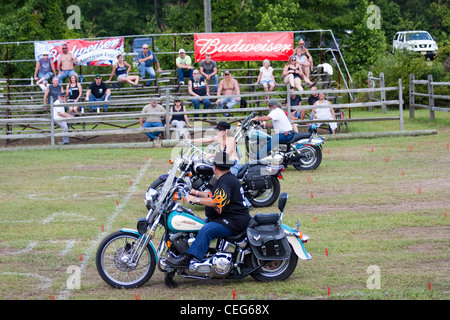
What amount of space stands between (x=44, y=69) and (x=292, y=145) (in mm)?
12383

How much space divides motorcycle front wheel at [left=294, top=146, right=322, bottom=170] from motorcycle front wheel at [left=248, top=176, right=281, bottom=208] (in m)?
3.48

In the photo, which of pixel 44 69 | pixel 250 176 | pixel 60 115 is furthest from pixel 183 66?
pixel 250 176

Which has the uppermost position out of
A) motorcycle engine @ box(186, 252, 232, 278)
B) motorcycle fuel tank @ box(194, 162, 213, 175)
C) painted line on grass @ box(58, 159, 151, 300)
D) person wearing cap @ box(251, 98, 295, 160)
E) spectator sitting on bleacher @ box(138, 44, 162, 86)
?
spectator sitting on bleacher @ box(138, 44, 162, 86)

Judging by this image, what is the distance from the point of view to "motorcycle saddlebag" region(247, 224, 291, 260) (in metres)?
7.70

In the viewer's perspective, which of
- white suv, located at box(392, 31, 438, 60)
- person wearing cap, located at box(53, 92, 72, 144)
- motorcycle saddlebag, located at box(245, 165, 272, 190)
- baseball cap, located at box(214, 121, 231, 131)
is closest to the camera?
motorcycle saddlebag, located at box(245, 165, 272, 190)

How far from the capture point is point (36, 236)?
10344 mm

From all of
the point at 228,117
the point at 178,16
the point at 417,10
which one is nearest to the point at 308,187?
the point at 228,117

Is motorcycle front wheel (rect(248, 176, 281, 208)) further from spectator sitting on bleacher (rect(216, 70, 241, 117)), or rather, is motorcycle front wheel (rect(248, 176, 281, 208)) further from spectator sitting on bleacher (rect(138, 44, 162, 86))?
spectator sitting on bleacher (rect(138, 44, 162, 86))

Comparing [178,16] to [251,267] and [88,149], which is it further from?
[251,267]

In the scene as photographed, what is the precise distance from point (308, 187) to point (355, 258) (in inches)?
196

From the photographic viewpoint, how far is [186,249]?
7.81m

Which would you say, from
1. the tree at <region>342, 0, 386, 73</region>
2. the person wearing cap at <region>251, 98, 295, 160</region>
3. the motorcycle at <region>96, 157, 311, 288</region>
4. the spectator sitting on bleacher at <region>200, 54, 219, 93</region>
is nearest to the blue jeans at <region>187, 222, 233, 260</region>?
the motorcycle at <region>96, 157, 311, 288</region>

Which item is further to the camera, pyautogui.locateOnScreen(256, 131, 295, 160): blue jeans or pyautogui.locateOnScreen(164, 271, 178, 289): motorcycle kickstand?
pyautogui.locateOnScreen(256, 131, 295, 160): blue jeans

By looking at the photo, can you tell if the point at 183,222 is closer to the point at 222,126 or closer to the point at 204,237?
the point at 204,237
